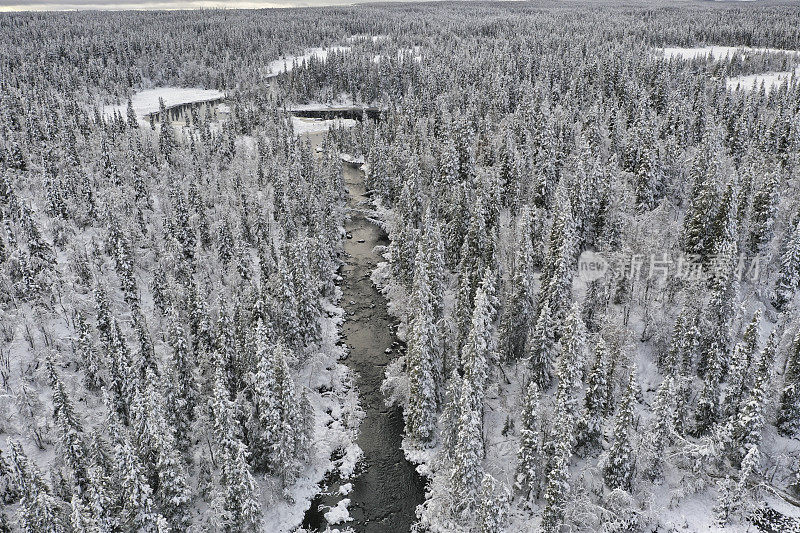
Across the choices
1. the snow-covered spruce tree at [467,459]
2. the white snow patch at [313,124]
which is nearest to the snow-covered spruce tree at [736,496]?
the snow-covered spruce tree at [467,459]

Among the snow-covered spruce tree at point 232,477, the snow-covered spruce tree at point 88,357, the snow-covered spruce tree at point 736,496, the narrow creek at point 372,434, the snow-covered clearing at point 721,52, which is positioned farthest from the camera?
the snow-covered clearing at point 721,52

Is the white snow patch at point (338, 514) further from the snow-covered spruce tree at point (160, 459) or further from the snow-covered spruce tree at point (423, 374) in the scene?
the snow-covered spruce tree at point (160, 459)

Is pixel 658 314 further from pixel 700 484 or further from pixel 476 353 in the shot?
pixel 476 353

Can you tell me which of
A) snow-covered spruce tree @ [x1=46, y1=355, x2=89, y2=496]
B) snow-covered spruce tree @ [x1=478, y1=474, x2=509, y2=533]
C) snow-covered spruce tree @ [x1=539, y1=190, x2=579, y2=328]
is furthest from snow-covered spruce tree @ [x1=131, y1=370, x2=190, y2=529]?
snow-covered spruce tree @ [x1=539, y1=190, x2=579, y2=328]

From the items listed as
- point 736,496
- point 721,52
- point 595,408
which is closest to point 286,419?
point 595,408

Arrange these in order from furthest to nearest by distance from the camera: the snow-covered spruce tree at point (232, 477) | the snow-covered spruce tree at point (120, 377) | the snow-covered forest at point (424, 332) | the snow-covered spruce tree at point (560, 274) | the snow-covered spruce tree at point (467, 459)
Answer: the snow-covered spruce tree at point (560, 274) < the snow-covered spruce tree at point (120, 377) < the snow-covered forest at point (424, 332) < the snow-covered spruce tree at point (467, 459) < the snow-covered spruce tree at point (232, 477)

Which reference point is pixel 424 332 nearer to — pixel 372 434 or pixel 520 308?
pixel 372 434
